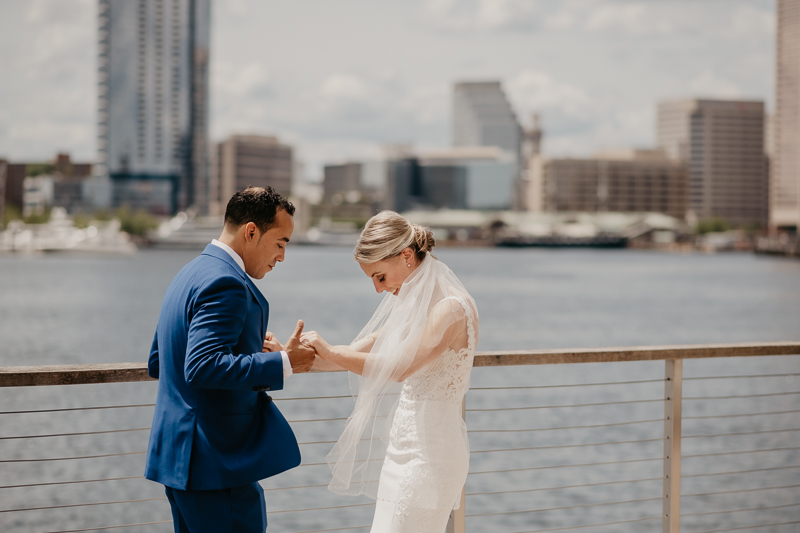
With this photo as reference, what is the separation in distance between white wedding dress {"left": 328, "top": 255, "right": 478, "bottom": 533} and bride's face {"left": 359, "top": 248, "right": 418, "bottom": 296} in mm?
29

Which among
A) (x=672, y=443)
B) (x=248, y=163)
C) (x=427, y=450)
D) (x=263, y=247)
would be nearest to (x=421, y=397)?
(x=427, y=450)

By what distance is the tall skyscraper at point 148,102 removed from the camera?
14775 cm

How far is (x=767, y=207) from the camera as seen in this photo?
644 feet

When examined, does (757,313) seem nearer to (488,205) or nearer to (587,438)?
(587,438)

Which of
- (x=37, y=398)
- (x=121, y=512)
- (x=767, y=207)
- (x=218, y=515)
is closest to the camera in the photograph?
(x=218, y=515)

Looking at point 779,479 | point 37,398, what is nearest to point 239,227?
point 779,479

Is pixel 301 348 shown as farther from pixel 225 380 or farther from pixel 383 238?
pixel 383 238

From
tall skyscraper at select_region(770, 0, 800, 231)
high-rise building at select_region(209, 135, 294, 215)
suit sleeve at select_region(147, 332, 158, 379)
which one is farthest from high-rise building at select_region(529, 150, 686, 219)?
suit sleeve at select_region(147, 332, 158, 379)

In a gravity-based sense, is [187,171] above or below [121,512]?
above

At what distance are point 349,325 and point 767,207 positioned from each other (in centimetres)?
18386

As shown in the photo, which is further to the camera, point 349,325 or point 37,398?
point 349,325

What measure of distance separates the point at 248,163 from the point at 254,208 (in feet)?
537

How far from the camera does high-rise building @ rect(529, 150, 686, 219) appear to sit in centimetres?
16412

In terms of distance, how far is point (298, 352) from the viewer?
253 centimetres
